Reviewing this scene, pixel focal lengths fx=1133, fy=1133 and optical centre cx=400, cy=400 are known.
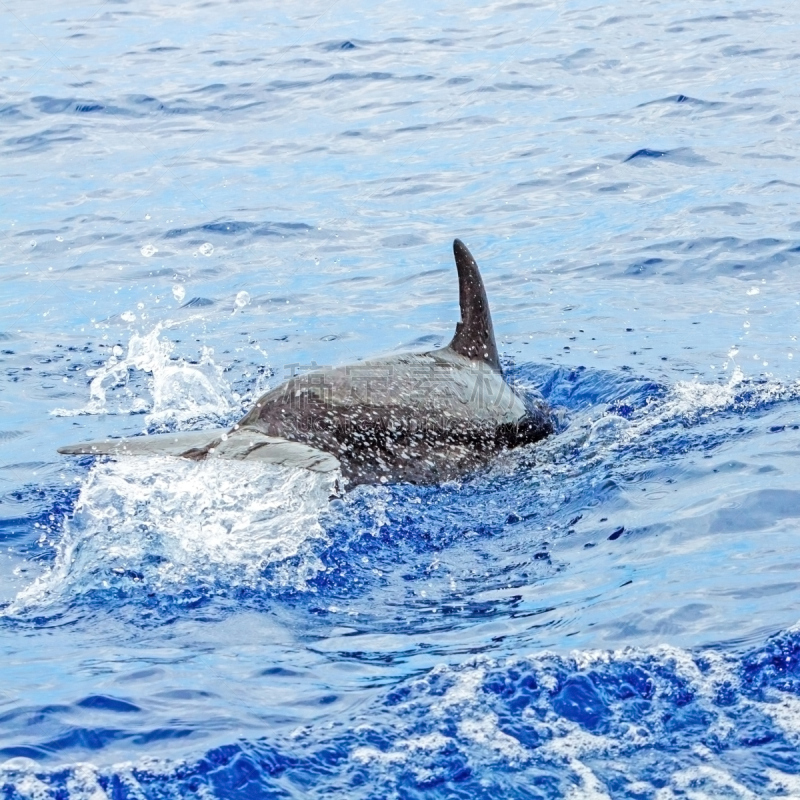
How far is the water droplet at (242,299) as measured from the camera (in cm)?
1249

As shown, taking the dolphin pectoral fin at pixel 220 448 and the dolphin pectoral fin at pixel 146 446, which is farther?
the dolphin pectoral fin at pixel 146 446

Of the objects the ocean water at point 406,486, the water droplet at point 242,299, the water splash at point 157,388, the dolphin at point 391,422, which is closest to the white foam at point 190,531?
the ocean water at point 406,486

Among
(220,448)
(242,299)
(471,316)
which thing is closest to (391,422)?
A: (220,448)

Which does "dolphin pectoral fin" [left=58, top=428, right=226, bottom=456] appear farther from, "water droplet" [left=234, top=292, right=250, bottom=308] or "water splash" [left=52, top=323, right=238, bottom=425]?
"water droplet" [left=234, top=292, right=250, bottom=308]

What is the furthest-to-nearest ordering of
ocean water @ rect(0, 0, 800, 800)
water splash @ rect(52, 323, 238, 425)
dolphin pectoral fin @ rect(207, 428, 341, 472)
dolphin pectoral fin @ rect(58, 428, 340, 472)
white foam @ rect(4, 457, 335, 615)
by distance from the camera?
water splash @ rect(52, 323, 238, 425)
dolphin pectoral fin @ rect(58, 428, 340, 472)
dolphin pectoral fin @ rect(207, 428, 341, 472)
white foam @ rect(4, 457, 335, 615)
ocean water @ rect(0, 0, 800, 800)

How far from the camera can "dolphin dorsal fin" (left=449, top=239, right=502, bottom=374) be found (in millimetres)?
8344

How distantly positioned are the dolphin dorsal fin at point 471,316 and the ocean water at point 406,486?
3.01 ft

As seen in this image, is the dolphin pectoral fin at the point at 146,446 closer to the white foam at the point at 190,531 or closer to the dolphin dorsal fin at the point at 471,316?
the white foam at the point at 190,531

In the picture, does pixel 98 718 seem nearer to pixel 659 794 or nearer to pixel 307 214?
pixel 659 794

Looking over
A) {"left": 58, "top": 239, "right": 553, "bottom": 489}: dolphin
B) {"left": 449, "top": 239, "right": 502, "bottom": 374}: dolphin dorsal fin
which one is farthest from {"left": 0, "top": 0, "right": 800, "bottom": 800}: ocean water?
{"left": 449, "top": 239, "right": 502, "bottom": 374}: dolphin dorsal fin

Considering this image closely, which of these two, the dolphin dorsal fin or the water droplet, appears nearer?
the dolphin dorsal fin

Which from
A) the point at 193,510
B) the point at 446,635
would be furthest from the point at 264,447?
the point at 446,635

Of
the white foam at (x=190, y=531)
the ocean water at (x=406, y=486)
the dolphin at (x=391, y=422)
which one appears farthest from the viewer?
the dolphin at (x=391, y=422)

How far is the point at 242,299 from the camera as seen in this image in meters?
12.6
